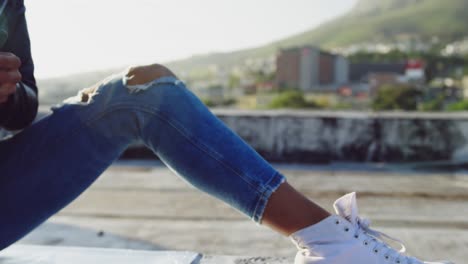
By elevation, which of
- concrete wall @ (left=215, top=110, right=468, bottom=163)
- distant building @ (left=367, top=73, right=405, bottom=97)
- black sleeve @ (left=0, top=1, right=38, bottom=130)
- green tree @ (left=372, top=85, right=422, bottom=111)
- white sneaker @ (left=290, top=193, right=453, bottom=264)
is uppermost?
black sleeve @ (left=0, top=1, right=38, bottom=130)

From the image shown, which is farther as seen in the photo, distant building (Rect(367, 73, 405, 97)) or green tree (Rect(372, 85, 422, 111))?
distant building (Rect(367, 73, 405, 97))

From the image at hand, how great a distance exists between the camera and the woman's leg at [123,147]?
3.02 feet

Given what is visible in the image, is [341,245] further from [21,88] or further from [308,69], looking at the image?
[308,69]

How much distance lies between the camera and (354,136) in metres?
3.39

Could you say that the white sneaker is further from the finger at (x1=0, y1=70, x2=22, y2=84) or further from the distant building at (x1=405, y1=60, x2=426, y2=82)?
the distant building at (x1=405, y1=60, x2=426, y2=82)

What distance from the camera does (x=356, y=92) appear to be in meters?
81.8

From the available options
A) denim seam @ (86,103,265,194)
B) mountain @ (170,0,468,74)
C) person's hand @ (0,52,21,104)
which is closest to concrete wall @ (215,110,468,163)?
denim seam @ (86,103,265,194)

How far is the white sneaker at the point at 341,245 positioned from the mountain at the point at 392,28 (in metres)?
118

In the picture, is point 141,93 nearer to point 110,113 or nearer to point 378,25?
point 110,113

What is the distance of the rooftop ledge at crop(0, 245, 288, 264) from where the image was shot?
1.29 meters

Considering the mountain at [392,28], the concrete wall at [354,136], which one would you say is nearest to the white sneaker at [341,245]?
the concrete wall at [354,136]

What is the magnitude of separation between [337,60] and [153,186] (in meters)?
94.4

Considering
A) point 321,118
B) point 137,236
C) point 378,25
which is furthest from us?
point 378,25

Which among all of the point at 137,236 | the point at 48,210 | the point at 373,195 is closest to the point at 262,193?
the point at 48,210
